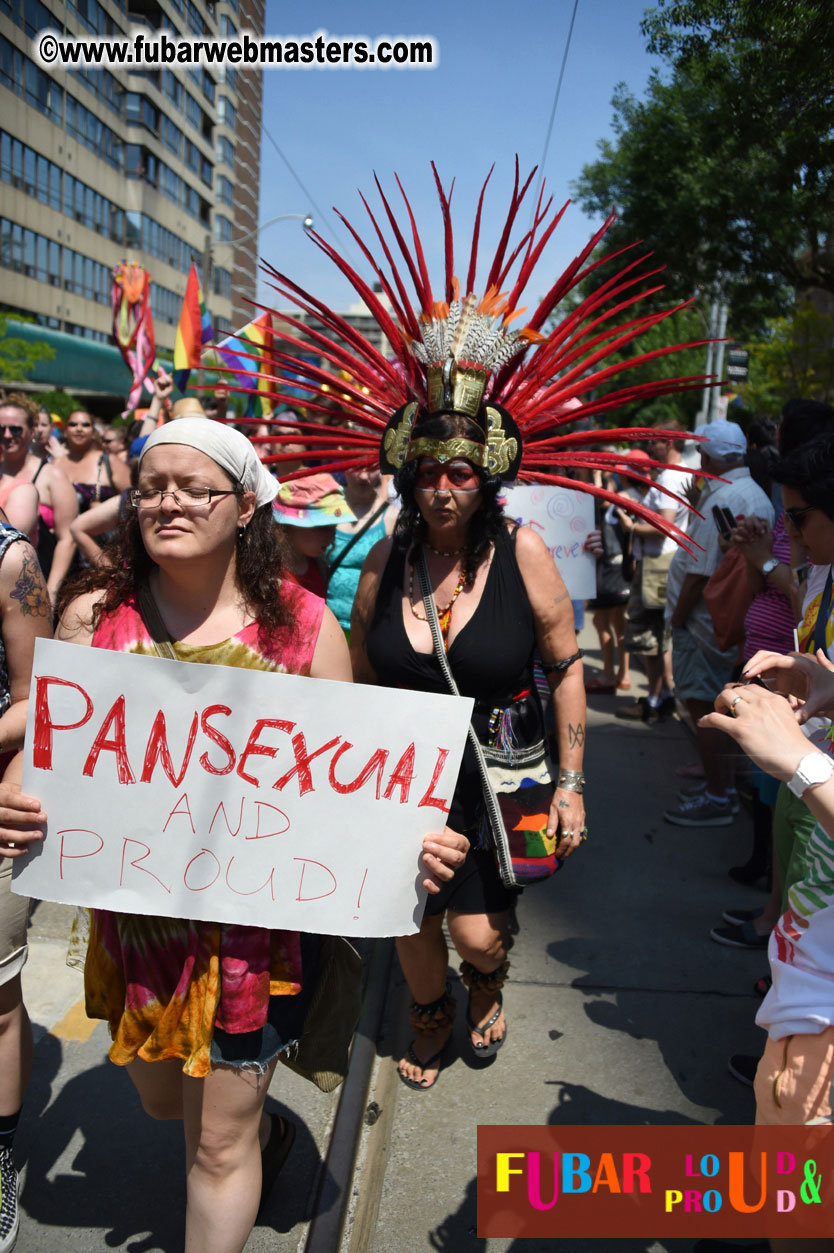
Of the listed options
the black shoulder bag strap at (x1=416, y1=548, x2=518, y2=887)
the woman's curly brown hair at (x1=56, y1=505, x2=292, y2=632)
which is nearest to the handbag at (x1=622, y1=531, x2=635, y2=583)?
the black shoulder bag strap at (x1=416, y1=548, x2=518, y2=887)

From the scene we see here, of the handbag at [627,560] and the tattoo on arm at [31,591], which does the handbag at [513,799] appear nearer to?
the tattoo on arm at [31,591]

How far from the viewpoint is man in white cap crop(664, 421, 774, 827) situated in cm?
496

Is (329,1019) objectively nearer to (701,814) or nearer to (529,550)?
(529,550)

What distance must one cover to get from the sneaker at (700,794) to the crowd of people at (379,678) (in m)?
1.37

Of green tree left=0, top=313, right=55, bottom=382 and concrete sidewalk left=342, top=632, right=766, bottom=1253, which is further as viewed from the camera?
green tree left=0, top=313, right=55, bottom=382

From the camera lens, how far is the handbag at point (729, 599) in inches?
179

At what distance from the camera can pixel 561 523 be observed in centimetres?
528

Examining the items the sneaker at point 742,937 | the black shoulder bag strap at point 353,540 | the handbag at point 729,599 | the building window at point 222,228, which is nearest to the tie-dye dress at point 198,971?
the black shoulder bag strap at point 353,540

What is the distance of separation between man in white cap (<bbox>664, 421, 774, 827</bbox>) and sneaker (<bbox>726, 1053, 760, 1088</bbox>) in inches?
78.7

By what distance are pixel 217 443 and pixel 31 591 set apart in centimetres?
71

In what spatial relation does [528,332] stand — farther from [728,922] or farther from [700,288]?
[700,288]

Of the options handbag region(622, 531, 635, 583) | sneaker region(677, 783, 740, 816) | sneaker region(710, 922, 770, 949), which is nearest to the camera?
sneaker region(710, 922, 770, 949)

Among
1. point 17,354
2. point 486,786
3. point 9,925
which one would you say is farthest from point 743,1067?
point 17,354

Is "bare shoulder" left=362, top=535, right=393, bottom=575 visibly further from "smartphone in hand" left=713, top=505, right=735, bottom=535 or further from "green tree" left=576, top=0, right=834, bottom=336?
"green tree" left=576, top=0, right=834, bottom=336
